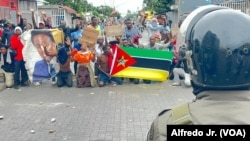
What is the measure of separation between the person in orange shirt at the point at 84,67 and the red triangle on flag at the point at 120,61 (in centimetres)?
62

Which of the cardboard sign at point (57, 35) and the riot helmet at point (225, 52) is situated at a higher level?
the riot helmet at point (225, 52)

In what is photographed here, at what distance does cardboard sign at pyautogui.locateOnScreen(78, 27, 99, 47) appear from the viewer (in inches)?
453

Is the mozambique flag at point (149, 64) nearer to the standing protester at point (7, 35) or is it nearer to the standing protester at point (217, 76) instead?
the standing protester at point (7, 35)

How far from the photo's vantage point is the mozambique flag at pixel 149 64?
11883 mm

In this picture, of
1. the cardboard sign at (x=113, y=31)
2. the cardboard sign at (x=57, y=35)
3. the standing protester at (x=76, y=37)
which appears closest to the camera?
the cardboard sign at (x=57, y=35)

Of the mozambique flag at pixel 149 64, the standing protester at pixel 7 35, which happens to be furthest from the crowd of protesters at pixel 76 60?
the standing protester at pixel 7 35

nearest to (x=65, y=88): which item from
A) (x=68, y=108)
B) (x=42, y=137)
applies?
(x=68, y=108)

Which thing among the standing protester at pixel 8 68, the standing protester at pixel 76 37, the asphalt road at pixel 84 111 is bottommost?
the asphalt road at pixel 84 111

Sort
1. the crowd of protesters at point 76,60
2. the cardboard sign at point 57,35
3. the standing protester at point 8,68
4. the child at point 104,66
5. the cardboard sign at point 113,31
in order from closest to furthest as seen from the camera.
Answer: the crowd of protesters at point 76,60
the standing protester at point 8,68
the child at point 104,66
the cardboard sign at point 57,35
the cardboard sign at point 113,31

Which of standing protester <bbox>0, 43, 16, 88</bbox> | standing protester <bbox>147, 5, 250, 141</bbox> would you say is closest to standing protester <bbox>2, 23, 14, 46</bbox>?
standing protester <bbox>0, 43, 16, 88</bbox>

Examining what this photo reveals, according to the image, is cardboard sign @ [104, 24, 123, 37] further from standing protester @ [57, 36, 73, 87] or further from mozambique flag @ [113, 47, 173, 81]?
standing protester @ [57, 36, 73, 87]

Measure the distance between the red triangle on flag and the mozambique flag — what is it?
0.09m

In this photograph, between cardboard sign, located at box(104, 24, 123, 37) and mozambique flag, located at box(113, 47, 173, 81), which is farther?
cardboard sign, located at box(104, 24, 123, 37)

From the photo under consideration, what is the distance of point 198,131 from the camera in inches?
60.2
